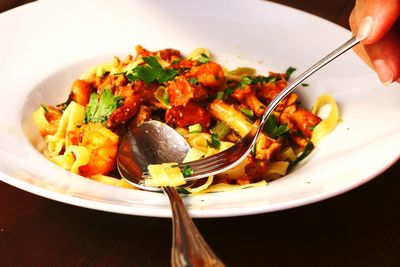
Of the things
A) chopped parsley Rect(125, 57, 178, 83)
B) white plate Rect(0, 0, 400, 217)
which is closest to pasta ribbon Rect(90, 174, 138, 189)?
white plate Rect(0, 0, 400, 217)

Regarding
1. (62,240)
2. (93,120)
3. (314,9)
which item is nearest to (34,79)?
(93,120)

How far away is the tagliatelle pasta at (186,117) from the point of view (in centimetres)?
246

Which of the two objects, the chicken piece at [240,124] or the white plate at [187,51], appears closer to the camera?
the white plate at [187,51]

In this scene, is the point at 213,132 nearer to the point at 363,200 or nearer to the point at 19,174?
the point at 363,200

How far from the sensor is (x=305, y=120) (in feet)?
8.98

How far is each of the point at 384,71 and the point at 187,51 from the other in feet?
4.61

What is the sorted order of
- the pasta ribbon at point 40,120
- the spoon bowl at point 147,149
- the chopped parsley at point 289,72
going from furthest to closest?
1. the chopped parsley at point 289,72
2. the pasta ribbon at point 40,120
3. the spoon bowl at point 147,149

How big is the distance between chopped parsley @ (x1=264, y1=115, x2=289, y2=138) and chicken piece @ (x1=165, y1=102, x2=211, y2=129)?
12.1 inches

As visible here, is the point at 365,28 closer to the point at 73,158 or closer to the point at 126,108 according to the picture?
the point at 126,108

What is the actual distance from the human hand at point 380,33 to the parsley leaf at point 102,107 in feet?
3.99

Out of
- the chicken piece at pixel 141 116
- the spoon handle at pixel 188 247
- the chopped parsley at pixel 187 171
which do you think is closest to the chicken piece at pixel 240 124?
the chicken piece at pixel 141 116

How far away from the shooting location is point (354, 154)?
221cm

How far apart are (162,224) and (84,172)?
526mm

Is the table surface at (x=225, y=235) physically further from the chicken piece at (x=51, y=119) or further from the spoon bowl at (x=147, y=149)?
the chicken piece at (x=51, y=119)
